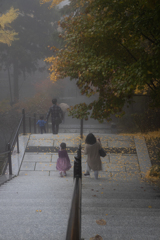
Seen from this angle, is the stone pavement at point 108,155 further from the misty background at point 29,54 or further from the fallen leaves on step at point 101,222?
the misty background at point 29,54

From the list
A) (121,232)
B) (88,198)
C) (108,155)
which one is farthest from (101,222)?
(108,155)

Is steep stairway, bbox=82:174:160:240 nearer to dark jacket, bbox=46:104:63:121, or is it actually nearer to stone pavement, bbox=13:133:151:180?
stone pavement, bbox=13:133:151:180

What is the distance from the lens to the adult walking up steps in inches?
103

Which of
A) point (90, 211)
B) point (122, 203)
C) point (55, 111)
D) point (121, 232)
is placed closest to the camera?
point (121, 232)

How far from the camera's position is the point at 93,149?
19.8ft

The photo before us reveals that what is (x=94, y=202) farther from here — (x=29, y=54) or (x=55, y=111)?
(x=29, y=54)

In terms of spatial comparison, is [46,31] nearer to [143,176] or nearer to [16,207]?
[143,176]

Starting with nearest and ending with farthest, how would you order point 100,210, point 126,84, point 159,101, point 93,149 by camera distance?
1. point 100,210
2. point 126,84
3. point 159,101
4. point 93,149

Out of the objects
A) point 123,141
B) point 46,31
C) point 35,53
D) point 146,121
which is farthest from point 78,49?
point 46,31

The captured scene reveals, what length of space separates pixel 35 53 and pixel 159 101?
63.6ft

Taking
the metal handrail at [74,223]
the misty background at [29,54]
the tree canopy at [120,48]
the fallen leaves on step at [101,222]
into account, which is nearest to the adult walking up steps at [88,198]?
the fallen leaves on step at [101,222]

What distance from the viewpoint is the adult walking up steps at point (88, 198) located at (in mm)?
2609

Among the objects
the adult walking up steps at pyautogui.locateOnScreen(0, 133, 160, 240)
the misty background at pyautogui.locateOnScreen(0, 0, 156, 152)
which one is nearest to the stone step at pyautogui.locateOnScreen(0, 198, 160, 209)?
the adult walking up steps at pyautogui.locateOnScreen(0, 133, 160, 240)

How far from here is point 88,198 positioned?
4.20m
